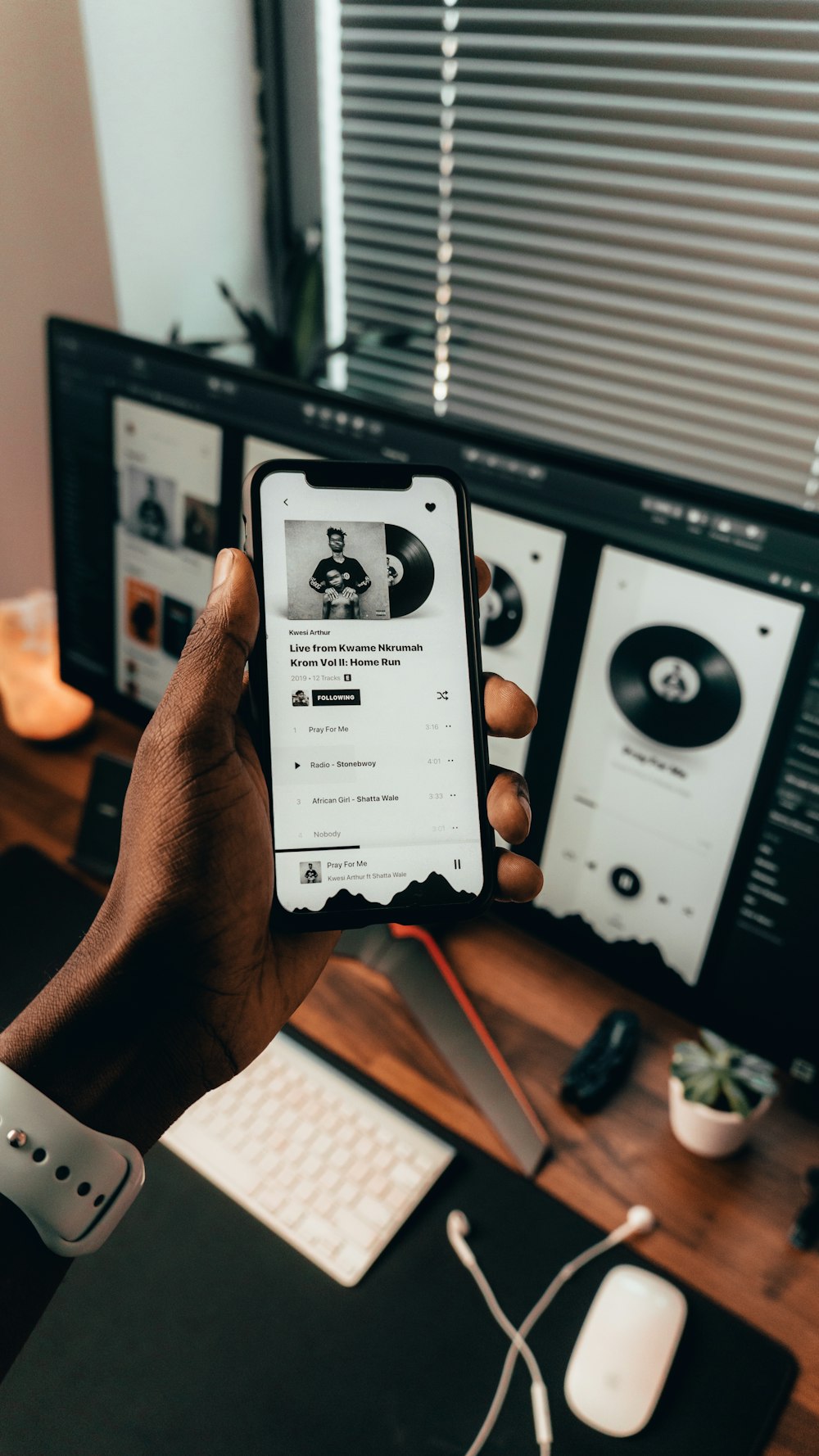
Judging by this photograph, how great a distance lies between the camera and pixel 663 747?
72 centimetres

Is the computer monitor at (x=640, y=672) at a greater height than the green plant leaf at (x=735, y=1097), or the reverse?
the computer monitor at (x=640, y=672)

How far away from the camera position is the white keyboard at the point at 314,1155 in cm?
71

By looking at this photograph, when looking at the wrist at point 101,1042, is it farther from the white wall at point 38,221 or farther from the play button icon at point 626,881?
the white wall at point 38,221

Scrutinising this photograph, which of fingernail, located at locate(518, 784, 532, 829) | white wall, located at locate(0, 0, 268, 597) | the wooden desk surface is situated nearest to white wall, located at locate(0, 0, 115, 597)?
white wall, located at locate(0, 0, 268, 597)

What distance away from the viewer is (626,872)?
782 mm

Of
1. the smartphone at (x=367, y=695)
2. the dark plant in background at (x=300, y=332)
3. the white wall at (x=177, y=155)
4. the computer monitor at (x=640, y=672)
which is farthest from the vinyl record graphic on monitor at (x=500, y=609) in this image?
the white wall at (x=177, y=155)

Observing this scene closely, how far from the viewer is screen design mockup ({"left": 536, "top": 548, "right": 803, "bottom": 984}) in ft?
2.20

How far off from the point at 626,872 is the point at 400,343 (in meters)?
0.88

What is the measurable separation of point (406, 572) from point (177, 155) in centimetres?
90

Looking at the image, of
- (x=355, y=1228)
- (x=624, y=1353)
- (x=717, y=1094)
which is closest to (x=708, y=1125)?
(x=717, y=1094)

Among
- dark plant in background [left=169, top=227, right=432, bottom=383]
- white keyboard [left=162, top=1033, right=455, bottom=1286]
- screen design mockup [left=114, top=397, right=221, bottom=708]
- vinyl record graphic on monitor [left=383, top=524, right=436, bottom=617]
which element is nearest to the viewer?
vinyl record graphic on monitor [left=383, top=524, right=436, bottom=617]

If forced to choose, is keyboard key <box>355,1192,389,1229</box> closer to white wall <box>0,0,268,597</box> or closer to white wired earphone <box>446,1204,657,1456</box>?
white wired earphone <box>446,1204,657,1456</box>

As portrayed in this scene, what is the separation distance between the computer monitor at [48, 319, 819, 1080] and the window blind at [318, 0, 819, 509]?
210 mm

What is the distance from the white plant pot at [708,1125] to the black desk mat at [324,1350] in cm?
11
